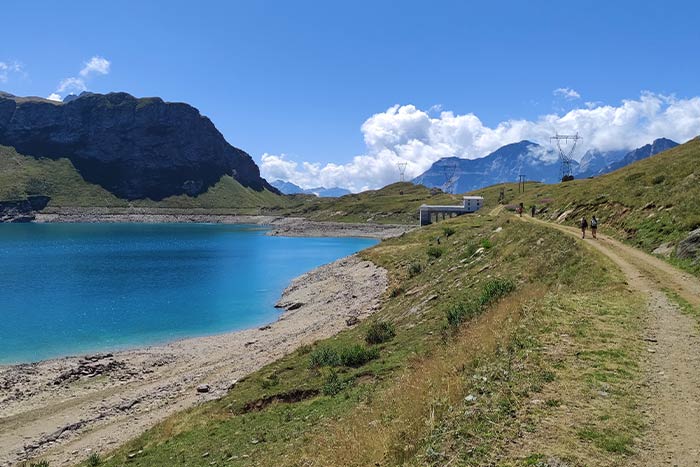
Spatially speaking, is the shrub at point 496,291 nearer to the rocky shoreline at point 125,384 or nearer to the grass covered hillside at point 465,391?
the grass covered hillside at point 465,391

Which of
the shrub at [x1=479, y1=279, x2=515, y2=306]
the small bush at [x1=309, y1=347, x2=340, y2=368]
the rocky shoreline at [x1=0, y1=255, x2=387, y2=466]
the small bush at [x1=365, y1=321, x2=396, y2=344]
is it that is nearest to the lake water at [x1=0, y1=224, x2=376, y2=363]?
the rocky shoreline at [x1=0, y1=255, x2=387, y2=466]

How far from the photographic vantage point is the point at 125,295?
251 ft

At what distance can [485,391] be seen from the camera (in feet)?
37.3

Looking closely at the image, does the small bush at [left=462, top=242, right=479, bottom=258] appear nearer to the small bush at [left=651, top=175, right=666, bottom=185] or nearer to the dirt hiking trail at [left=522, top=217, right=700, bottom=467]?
the small bush at [left=651, top=175, right=666, bottom=185]

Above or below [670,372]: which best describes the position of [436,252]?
below

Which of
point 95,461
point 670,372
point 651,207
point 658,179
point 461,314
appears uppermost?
point 658,179

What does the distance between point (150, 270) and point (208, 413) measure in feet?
299

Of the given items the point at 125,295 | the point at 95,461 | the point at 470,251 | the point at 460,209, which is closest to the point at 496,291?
the point at 470,251

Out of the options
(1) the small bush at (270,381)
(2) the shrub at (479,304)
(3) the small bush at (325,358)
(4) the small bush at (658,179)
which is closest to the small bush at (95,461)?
(1) the small bush at (270,381)

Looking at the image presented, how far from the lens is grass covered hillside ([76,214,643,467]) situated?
9.44 m

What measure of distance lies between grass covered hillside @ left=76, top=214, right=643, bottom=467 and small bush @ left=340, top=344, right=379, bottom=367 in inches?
3.9

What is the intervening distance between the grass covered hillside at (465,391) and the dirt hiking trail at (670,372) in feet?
1.37

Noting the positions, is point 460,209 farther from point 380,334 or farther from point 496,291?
point 496,291

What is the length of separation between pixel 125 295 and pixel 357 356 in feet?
210
